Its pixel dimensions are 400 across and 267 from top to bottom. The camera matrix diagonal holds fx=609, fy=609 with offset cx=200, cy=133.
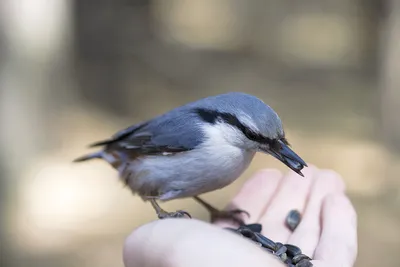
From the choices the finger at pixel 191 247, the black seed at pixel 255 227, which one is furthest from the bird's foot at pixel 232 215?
the finger at pixel 191 247

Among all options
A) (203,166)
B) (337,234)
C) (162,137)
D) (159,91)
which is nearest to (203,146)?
(203,166)

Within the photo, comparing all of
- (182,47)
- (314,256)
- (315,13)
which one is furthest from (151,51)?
(314,256)

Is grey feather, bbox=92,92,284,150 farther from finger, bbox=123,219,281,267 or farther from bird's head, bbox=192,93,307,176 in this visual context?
finger, bbox=123,219,281,267

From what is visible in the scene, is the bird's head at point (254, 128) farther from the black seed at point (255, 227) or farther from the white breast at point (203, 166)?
the black seed at point (255, 227)

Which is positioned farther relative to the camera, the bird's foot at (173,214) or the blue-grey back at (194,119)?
the bird's foot at (173,214)

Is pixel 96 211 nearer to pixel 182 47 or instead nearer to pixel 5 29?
pixel 5 29

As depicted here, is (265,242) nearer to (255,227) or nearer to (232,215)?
(255,227)
